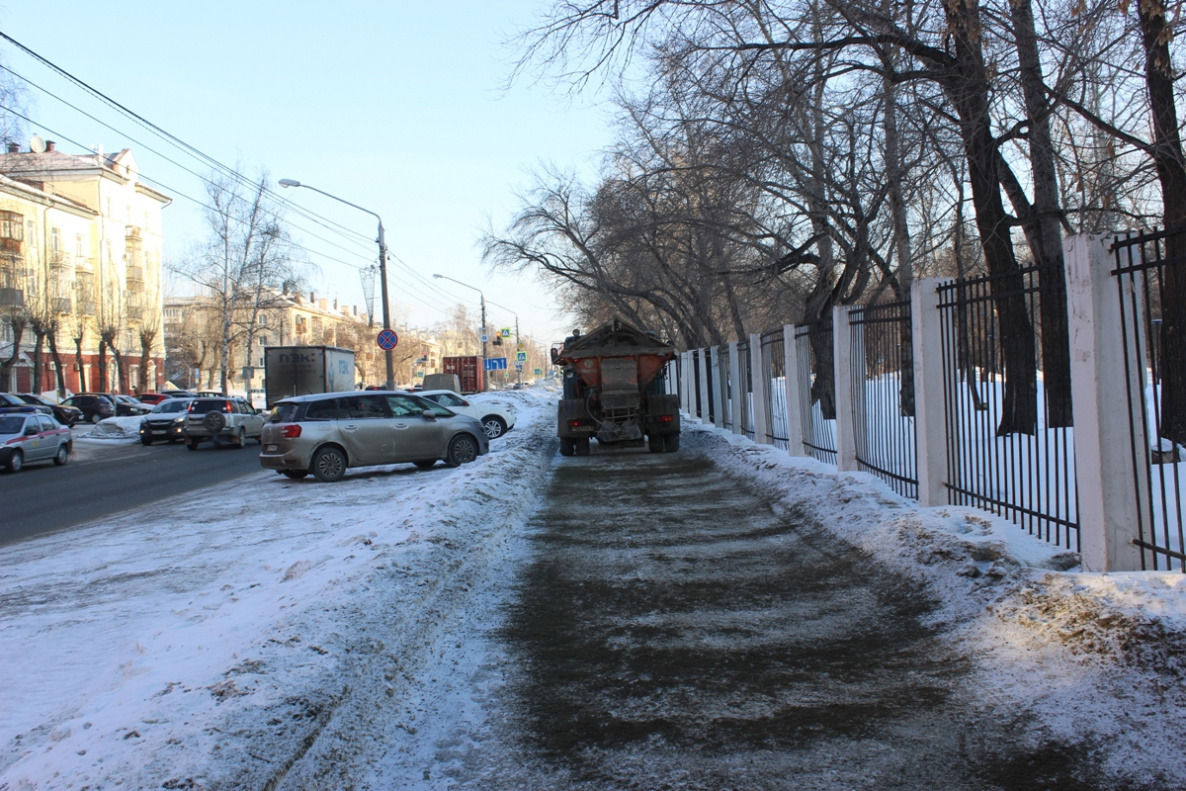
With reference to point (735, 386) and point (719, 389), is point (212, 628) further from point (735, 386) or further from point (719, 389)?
point (719, 389)

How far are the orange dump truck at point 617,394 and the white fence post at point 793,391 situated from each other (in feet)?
14.2

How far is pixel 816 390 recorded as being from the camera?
14.5m

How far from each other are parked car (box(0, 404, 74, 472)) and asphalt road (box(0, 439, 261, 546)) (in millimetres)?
323

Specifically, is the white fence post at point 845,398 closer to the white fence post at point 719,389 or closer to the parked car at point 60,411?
the white fence post at point 719,389

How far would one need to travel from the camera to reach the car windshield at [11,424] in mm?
22383

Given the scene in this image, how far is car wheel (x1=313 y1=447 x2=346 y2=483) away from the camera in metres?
16.0

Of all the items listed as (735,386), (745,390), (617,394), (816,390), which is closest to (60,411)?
(617,394)

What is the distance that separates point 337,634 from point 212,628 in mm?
848

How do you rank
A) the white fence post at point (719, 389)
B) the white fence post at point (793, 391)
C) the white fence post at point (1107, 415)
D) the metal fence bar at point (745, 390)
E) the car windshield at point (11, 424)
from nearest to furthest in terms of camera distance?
1. the white fence post at point (1107, 415)
2. the white fence post at point (793, 391)
3. the metal fence bar at point (745, 390)
4. the car windshield at point (11, 424)
5. the white fence post at point (719, 389)

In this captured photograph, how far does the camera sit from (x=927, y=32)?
11664 mm

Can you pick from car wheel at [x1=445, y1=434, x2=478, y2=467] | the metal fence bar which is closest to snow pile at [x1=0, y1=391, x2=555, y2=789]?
car wheel at [x1=445, y1=434, x2=478, y2=467]

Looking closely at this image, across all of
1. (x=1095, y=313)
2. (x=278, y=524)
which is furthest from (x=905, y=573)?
(x=278, y=524)

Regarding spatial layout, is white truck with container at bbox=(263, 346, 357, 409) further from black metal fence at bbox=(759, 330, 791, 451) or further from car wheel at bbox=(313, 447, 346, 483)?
black metal fence at bbox=(759, 330, 791, 451)

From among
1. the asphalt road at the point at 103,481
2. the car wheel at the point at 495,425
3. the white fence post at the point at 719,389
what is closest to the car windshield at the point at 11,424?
the asphalt road at the point at 103,481
